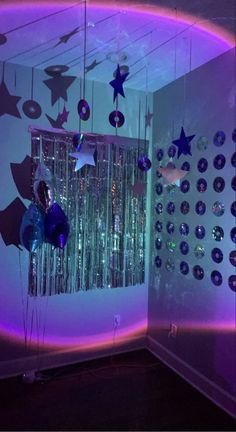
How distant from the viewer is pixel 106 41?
202 centimetres

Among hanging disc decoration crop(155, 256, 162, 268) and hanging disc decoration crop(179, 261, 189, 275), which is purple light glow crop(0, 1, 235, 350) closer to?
hanging disc decoration crop(179, 261, 189, 275)

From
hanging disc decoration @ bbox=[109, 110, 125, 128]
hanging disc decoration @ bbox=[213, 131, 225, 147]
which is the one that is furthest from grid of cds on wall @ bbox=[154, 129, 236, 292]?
hanging disc decoration @ bbox=[109, 110, 125, 128]

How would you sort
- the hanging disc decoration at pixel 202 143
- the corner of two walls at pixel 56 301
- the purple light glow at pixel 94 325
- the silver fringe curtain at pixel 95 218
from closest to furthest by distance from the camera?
1. the purple light glow at pixel 94 325
2. the hanging disc decoration at pixel 202 143
3. the corner of two walls at pixel 56 301
4. the silver fringe curtain at pixel 95 218

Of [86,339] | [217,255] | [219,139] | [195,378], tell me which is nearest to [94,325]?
[86,339]

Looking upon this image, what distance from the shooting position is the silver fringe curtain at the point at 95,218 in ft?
8.31

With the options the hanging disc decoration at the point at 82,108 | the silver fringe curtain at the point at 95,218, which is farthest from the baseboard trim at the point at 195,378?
the hanging disc decoration at the point at 82,108

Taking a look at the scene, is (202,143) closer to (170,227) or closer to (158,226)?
(170,227)

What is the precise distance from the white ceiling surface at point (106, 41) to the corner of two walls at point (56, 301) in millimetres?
208

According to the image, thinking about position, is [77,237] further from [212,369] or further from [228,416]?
[228,416]

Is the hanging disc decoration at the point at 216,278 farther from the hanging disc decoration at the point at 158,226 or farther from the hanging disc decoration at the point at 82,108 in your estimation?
the hanging disc decoration at the point at 82,108

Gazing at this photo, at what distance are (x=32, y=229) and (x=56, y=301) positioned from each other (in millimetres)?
734

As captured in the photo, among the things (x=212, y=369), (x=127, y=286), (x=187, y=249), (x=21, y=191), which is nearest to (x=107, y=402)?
(x=212, y=369)

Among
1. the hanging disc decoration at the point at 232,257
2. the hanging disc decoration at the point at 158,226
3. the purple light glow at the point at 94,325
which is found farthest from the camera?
the hanging disc decoration at the point at 158,226

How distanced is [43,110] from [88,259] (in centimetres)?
123
